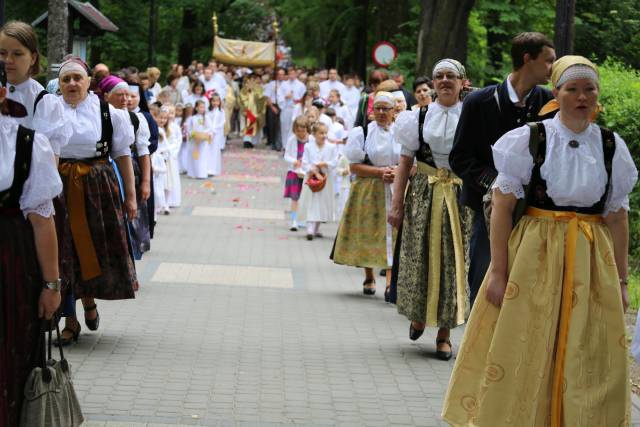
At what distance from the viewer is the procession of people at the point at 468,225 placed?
552 cm

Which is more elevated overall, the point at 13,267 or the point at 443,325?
the point at 13,267

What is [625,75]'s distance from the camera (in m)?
15.2

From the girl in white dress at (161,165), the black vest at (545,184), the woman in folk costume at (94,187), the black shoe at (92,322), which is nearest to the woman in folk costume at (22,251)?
the black vest at (545,184)

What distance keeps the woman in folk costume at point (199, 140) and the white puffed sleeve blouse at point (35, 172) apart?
2171cm

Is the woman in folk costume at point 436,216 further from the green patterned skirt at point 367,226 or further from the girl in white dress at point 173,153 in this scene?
the girl in white dress at point 173,153

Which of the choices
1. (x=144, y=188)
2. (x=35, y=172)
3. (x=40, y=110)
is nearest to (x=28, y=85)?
(x=40, y=110)

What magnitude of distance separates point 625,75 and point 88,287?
8.25 meters

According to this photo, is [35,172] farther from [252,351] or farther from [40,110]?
[252,351]

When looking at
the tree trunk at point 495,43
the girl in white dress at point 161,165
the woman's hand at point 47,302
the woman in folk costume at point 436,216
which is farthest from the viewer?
the tree trunk at point 495,43

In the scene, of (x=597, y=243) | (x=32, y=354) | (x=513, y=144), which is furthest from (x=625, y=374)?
(x=32, y=354)

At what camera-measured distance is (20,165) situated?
5.32 m

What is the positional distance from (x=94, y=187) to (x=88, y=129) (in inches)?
15.4

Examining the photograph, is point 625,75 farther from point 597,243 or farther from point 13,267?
point 13,267

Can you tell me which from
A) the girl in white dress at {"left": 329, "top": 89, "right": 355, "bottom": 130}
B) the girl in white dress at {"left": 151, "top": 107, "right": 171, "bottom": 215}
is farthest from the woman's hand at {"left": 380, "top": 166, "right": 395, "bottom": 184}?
the girl in white dress at {"left": 329, "top": 89, "right": 355, "bottom": 130}
